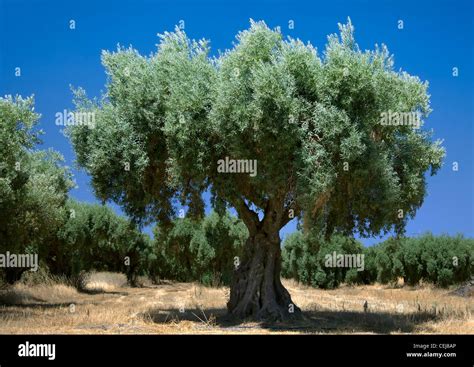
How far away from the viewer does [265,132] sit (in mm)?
17375

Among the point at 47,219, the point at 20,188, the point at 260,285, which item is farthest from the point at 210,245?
the point at 260,285

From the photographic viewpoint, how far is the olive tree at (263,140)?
17.2 meters

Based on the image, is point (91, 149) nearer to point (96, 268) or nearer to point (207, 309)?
point (207, 309)

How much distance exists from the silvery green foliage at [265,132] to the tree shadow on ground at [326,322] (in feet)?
11.0

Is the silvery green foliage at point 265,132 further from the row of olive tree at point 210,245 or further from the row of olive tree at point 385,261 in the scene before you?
the row of olive tree at point 210,245

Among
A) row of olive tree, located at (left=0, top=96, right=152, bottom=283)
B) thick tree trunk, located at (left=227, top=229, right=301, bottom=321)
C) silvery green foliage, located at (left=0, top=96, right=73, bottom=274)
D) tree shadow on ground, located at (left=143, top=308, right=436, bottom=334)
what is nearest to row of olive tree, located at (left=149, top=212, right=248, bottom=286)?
row of olive tree, located at (left=0, top=96, right=152, bottom=283)

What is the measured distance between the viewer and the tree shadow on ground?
61.5 ft

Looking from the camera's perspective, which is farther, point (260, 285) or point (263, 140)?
point (260, 285)

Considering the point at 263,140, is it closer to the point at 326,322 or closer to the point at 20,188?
the point at 326,322

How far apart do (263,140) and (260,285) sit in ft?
20.4

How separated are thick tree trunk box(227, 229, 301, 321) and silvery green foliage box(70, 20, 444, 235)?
1515 millimetres

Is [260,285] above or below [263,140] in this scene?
below

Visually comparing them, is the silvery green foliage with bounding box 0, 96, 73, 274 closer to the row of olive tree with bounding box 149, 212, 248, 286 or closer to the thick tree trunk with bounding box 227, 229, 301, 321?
the thick tree trunk with bounding box 227, 229, 301, 321
